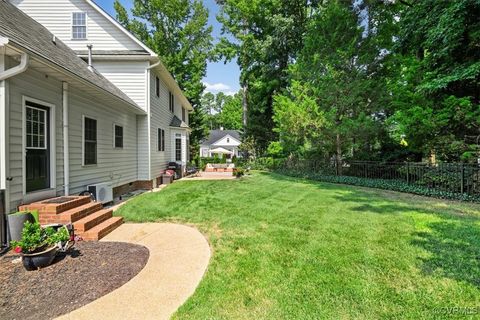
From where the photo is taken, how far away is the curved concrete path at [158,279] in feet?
8.41

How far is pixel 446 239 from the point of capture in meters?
4.37

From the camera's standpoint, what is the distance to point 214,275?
329cm

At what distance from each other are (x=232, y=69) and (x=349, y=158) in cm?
1714

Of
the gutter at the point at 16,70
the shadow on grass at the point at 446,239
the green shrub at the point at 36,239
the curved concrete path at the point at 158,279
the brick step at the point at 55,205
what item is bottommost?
the curved concrete path at the point at 158,279

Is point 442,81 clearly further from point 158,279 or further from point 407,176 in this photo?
point 158,279

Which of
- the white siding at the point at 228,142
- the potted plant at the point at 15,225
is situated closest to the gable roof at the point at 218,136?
the white siding at the point at 228,142

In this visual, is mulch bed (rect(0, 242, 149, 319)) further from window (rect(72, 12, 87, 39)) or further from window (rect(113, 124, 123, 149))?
window (rect(72, 12, 87, 39))

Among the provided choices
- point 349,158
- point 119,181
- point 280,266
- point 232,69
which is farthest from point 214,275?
point 232,69

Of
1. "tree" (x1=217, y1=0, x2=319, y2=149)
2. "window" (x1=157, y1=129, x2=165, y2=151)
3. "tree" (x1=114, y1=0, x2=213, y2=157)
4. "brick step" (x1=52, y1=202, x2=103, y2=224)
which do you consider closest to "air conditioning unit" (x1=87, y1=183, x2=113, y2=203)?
"brick step" (x1=52, y1=202, x2=103, y2=224)

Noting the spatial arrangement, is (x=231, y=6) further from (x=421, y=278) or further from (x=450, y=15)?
(x=421, y=278)

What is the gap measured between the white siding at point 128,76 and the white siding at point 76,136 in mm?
1023

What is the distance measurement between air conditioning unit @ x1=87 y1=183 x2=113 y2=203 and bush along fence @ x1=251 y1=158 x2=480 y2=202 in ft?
33.2

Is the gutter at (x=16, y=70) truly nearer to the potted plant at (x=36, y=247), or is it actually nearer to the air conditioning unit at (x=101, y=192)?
the potted plant at (x=36, y=247)

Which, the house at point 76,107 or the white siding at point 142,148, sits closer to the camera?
the house at point 76,107
